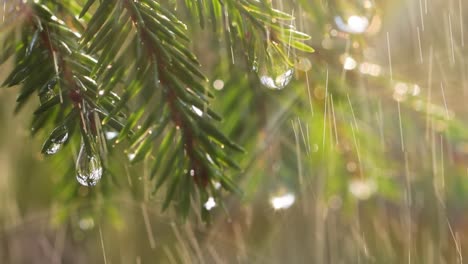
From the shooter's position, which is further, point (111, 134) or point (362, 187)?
point (362, 187)

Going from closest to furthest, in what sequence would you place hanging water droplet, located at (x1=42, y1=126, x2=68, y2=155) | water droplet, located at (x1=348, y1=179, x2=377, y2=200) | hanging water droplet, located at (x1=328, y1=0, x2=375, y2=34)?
hanging water droplet, located at (x1=42, y1=126, x2=68, y2=155)
hanging water droplet, located at (x1=328, y1=0, x2=375, y2=34)
water droplet, located at (x1=348, y1=179, x2=377, y2=200)

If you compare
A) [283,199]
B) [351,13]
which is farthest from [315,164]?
[351,13]

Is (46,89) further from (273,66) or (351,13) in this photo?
(351,13)

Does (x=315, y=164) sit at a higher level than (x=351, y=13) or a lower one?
lower

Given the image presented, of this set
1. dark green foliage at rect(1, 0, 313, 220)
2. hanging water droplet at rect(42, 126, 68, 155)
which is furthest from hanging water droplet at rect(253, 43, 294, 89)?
hanging water droplet at rect(42, 126, 68, 155)

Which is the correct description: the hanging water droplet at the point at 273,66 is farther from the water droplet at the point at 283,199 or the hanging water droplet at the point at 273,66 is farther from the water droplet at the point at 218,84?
the water droplet at the point at 283,199

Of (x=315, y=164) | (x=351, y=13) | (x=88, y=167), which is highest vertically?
(x=351, y=13)

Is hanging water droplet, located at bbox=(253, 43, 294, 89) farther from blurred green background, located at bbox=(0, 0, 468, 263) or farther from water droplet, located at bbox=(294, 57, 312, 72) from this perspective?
water droplet, located at bbox=(294, 57, 312, 72)

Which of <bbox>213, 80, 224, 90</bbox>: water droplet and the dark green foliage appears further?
<bbox>213, 80, 224, 90</bbox>: water droplet
